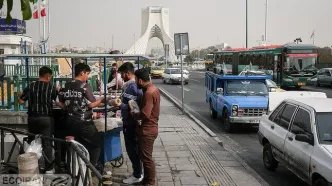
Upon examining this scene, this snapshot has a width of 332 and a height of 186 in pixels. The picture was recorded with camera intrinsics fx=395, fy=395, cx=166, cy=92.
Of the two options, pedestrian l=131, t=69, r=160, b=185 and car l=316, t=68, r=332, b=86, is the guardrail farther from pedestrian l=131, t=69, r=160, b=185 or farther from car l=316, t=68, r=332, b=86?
car l=316, t=68, r=332, b=86

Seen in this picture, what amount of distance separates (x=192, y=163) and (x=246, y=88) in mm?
5656

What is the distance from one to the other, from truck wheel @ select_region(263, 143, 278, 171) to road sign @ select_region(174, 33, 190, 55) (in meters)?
7.86

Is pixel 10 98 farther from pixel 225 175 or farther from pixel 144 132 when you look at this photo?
pixel 225 175

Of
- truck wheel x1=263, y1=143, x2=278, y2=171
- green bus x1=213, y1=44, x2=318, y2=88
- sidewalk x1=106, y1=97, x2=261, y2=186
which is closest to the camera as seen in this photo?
sidewalk x1=106, y1=97, x2=261, y2=186

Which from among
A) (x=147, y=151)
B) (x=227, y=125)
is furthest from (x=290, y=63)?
(x=147, y=151)

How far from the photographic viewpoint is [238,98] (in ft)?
39.9

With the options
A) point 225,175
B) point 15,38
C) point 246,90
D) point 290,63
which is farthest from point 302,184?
point 15,38

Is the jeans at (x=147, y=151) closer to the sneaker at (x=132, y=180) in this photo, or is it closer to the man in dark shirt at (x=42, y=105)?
the sneaker at (x=132, y=180)

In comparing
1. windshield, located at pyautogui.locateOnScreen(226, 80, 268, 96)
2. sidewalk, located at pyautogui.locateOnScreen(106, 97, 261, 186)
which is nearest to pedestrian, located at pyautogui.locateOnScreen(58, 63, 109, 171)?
sidewalk, located at pyautogui.locateOnScreen(106, 97, 261, 186)

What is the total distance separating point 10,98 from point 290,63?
67.8 ft

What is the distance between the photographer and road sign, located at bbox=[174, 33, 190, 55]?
15.0 meters

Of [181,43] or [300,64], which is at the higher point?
[181,43]

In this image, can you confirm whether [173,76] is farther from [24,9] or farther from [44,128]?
[24,9]

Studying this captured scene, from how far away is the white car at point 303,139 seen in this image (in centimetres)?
539
